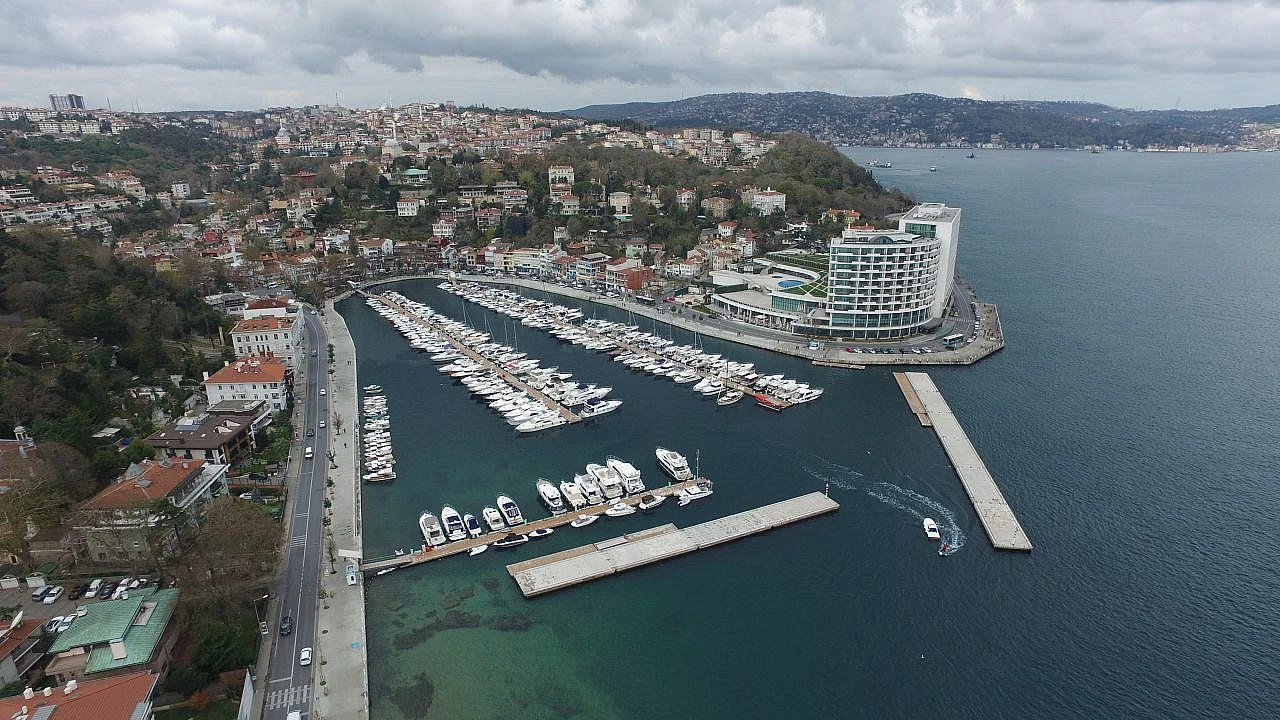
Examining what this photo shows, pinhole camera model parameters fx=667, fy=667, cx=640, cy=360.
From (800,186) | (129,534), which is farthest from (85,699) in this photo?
(800,186)

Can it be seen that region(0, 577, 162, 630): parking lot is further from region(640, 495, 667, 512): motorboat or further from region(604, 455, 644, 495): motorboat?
region(640, 495, 667, 512): motorboat

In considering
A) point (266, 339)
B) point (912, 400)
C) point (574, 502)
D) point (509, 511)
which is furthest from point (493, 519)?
point (912, 400)

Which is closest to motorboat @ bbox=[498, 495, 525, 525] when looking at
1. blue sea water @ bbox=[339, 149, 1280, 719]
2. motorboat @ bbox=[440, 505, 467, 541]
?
blue sea water @ bbox=[339, 149, 1280, 719]

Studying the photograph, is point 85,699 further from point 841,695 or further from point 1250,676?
point 1250,676

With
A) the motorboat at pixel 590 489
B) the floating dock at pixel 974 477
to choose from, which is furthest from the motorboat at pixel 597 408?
the floating dock at pixel 974 477

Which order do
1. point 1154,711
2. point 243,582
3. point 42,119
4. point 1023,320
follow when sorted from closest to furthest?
point 1154,711
point 243,582
point 1023,320
point 42,119

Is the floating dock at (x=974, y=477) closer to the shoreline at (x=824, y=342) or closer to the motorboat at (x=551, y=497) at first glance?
the shoreline at (x=824, y=342)

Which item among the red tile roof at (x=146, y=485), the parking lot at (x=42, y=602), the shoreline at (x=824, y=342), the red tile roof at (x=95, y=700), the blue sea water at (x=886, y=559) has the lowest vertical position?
the blue sea water at (x=886, y=559)

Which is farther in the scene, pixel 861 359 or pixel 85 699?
pixel 861 359
